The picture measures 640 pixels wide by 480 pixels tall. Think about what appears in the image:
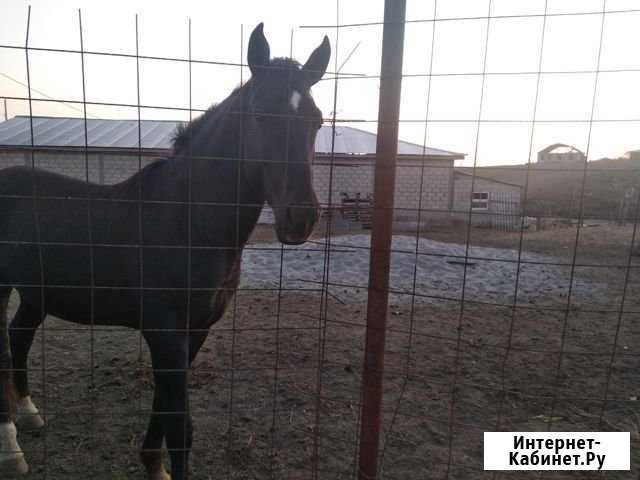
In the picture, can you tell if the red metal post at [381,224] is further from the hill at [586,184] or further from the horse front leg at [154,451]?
the horse front leg at [154,451]

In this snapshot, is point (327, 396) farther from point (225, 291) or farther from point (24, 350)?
point (24, 350)

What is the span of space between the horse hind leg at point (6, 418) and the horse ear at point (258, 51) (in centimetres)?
251

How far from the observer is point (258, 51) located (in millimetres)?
2408

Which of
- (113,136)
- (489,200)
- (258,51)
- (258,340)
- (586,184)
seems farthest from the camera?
(489,200)

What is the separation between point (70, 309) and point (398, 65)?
266 centimetres

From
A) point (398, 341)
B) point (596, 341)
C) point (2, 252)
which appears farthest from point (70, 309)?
point (596, 341)

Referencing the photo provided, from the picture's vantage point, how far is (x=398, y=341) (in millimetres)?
5469

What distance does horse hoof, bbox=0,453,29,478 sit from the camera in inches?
112

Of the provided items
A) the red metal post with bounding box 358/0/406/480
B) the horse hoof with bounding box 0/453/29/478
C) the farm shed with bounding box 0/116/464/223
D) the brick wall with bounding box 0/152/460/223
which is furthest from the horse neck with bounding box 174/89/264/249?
the brick wall with bounding box 0/152/460/223

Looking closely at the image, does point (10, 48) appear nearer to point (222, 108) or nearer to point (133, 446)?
point (222, 108)

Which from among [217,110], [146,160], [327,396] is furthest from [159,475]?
[146,160]

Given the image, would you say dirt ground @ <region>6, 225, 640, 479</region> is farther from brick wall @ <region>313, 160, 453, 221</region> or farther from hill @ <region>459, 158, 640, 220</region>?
brick wall @ <region>313, 160, 453, 221</region>

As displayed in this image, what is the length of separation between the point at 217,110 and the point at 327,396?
2.71m

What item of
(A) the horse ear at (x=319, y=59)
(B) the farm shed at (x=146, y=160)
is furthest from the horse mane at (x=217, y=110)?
(B) the farm shed at (x=146, y=160)
